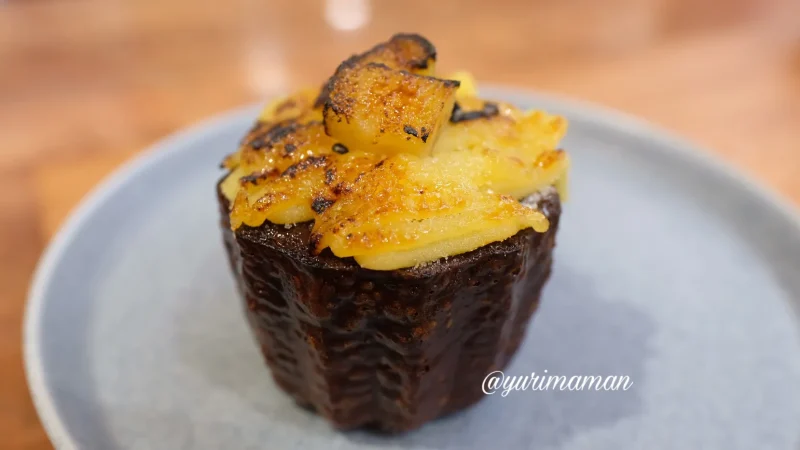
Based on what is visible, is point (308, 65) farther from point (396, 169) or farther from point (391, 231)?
point (391, 231)

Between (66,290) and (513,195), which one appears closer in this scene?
(513,195)

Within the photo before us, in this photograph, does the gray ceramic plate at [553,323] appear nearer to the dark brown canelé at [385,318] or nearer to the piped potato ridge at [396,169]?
the dark brown canelé at [385,318]

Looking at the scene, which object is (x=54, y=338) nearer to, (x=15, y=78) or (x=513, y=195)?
(x=513, y=195)

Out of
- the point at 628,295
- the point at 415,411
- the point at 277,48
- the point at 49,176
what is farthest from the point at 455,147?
the point at 277,48

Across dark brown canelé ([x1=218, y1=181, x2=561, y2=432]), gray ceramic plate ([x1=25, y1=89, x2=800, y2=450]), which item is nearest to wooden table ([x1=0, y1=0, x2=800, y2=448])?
gray ceramic plate ([x1=25, y1=89, x2=800, y2=450])

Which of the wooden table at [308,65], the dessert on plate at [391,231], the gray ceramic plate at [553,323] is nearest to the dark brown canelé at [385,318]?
the dessert on plate at [391,231]

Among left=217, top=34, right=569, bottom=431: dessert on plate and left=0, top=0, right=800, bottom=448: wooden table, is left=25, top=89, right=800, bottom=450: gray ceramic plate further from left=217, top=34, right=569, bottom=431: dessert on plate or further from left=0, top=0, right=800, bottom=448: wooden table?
left=0, top=0, right=800, bottom=448: wooden table
